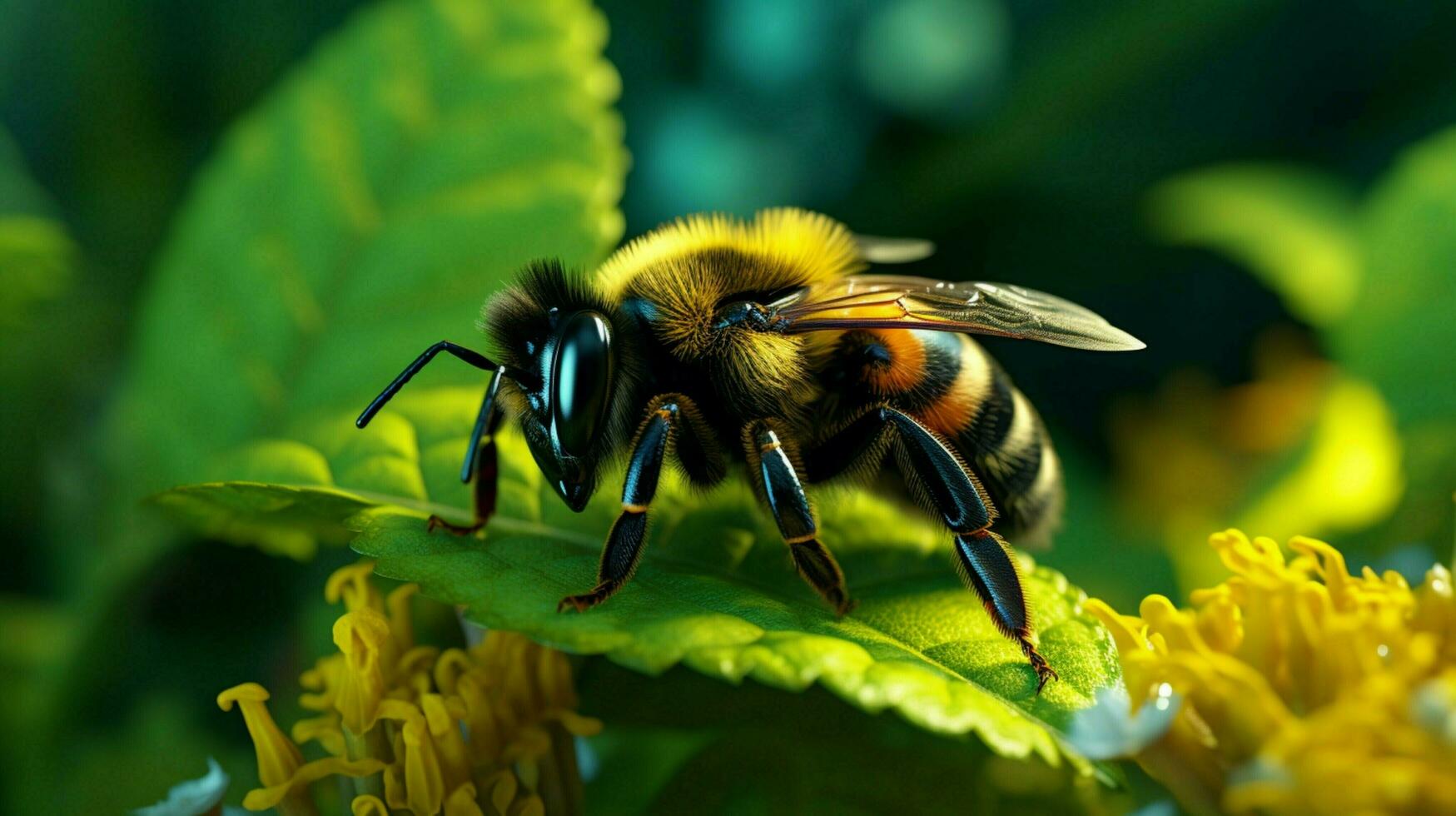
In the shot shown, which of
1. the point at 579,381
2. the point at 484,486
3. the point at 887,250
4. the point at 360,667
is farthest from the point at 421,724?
the point at 887,250

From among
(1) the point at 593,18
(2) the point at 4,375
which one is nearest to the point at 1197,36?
(1) the point at 593,18

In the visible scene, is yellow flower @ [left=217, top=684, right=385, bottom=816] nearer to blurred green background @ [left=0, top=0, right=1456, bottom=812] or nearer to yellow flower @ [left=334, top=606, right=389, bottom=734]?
yellow flower @ [left=334, top=606, right=389, bottom=734]

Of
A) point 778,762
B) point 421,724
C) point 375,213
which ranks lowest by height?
point 778,762

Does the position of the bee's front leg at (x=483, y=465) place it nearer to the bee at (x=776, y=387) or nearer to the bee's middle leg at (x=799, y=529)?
the bee at (x=776, y=387)

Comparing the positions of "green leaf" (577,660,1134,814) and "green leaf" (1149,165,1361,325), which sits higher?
"green leaf" (1149,165,1361,325)

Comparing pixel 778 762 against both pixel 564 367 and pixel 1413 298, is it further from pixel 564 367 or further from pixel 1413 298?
pixel 1413 298

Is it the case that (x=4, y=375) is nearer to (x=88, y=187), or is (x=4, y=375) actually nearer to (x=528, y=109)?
→ (x=88, y=187)

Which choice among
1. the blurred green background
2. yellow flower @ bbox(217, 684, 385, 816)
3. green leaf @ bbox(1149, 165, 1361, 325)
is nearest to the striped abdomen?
the blurred green background

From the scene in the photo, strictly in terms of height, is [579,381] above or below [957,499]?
above
